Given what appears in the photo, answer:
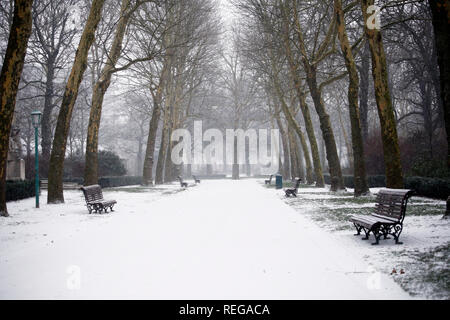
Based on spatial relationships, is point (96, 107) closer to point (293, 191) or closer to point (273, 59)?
point (293, 191)

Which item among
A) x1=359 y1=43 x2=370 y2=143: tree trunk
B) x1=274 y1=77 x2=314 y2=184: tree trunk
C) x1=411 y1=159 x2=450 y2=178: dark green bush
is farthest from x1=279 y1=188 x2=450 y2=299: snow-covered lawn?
x1=274 y1=77 x2=314 y2=184: tree trunk

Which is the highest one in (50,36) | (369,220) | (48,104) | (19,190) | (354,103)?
(50,36)

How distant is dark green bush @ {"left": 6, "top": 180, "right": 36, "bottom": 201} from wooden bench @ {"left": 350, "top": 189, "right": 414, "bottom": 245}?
639 inches

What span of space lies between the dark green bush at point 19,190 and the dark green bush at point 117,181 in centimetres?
954

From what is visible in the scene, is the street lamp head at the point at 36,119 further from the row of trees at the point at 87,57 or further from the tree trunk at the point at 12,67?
the tree trunk at the point at 12,67

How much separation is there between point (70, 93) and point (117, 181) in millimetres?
18461

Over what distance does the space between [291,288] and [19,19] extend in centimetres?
1169

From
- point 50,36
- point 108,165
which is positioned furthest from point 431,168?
point 50,36

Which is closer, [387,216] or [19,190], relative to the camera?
[387,216]

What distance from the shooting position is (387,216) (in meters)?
8.93

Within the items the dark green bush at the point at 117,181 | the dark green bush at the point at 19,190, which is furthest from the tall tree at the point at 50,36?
the dark green bush at the point at 19,190

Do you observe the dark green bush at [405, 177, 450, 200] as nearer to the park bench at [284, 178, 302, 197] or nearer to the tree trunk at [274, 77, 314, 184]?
the park bench at [284, 178, 302, 197]
